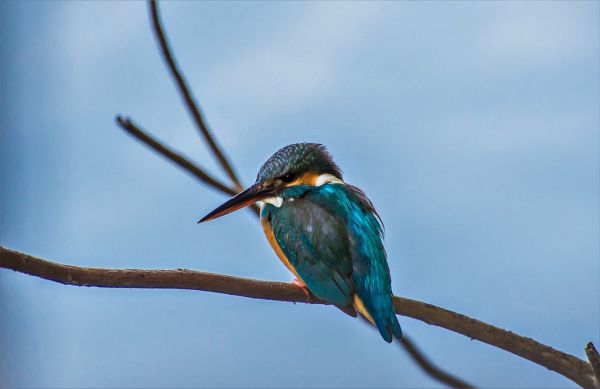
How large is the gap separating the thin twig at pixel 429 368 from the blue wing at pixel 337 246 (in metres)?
0.14

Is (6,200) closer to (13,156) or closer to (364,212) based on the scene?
(13,156)

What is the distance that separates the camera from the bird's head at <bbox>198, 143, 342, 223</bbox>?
0.86 meters

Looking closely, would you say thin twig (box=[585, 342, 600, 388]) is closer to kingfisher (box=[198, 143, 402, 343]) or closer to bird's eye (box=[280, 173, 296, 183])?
kingfisher (box=[198, 143, 402, 343])

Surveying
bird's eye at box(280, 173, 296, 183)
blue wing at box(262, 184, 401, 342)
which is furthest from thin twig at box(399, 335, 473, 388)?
bird's eye at box(280, 173, 296, 183)

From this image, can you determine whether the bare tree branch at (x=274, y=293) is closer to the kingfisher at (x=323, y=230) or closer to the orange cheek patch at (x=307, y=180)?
the kingfisher at (x=323, y=230)

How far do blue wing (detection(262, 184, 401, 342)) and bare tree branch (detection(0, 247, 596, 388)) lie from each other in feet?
0.11

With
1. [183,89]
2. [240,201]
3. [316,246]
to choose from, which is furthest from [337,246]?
[183,89]

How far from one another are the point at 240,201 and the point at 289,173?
0.34ft

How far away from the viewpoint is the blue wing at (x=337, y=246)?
2.46ft

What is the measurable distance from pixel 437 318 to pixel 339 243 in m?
0.16

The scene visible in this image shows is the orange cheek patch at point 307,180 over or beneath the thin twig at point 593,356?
over

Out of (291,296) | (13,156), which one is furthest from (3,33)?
(291,296)

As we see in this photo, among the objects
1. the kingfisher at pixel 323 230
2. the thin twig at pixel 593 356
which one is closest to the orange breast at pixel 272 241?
the kingfisher at pixel 323 230

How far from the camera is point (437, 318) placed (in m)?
0.69
